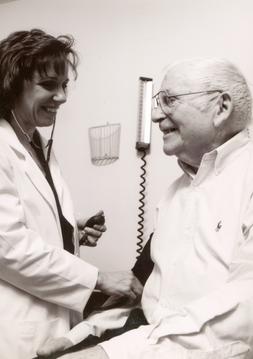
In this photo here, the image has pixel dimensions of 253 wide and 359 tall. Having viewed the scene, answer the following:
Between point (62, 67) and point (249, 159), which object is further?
point (62, 67)

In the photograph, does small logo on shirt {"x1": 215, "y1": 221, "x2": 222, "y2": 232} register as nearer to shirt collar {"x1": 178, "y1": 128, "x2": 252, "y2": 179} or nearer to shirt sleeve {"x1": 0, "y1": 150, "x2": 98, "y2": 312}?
shirt collar {"x1": 178, "y1": 128, "x2": 252, "y2": 179}

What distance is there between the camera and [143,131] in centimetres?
217

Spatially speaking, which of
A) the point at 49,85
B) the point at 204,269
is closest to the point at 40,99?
the point at 49,85

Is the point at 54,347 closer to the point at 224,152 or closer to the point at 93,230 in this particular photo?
the point at 93,230

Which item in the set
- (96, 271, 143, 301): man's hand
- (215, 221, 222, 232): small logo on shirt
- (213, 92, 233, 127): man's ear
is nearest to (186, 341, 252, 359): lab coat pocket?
(215, 221, 222, 232): small logo on shirt

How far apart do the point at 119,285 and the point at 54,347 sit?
30 centimetres

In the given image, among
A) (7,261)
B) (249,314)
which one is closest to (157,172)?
(7,261)

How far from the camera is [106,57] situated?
92.6 inches

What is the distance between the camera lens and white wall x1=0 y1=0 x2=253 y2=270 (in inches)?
81.3

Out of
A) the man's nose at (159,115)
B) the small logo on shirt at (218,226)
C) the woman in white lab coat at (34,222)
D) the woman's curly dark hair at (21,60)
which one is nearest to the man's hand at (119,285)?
the woman in white lab coat at (34,222)

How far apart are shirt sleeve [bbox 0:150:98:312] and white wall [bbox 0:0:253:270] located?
0.81 meters

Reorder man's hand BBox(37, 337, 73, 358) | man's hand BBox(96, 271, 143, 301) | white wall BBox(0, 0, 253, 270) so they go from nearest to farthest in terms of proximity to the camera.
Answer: man's hand BBox(37, 337, 73, 358) < man's hand BBox(96, 271, 143, 301) < white wall BBox(0, 0, 253, 270)

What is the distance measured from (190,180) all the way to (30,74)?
0.64 meters

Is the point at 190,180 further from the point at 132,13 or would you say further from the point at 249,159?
the point at 132,13
